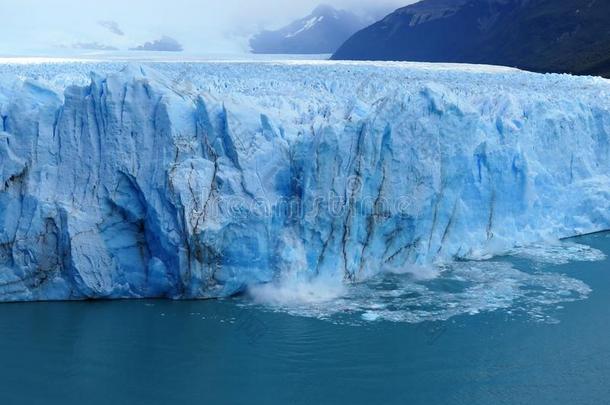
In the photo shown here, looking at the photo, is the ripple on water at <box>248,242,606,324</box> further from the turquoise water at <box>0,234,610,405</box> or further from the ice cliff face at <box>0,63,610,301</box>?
the ice cliff face at <box>0,63,610,301</box>

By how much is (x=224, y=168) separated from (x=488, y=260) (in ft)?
12.0

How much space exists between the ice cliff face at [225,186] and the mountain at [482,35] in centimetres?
2146

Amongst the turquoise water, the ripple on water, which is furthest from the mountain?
the turquoise water

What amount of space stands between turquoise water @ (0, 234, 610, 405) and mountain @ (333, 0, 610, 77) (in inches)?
921

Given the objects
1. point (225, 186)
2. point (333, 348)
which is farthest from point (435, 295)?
point (225, 186)

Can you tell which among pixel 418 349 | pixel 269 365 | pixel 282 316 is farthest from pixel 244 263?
pixel 418 349

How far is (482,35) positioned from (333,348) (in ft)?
97.8

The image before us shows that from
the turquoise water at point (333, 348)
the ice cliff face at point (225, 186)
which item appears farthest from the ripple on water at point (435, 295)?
the ice cliff face at point (225, 186)

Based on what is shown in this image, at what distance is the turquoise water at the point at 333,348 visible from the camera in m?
5.92

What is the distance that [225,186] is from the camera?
7883mm

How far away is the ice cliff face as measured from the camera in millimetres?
7711

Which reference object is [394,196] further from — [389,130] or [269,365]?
[269,365]

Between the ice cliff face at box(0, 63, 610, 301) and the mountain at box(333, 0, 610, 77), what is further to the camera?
the mountain at box(333, 0, 610, 77)

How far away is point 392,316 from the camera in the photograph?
7.31 meters
